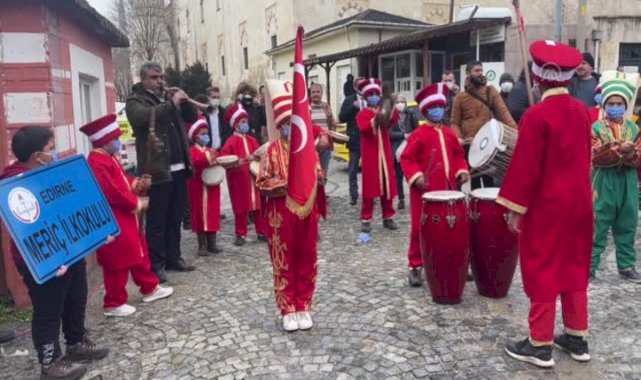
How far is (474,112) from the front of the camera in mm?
6438

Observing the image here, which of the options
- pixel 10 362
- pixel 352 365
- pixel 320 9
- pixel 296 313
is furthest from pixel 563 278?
pixel 320 9

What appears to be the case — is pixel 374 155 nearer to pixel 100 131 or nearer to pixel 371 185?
pixel 371 185

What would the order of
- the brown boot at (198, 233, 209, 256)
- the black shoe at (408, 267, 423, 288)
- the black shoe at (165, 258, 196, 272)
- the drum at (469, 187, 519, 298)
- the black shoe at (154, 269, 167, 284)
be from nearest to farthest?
1. the drum at (469, 187, 519, 298)
2. the black shoe at (408, 267, 423, 288)
3. the black shoe at (154, 269, 167, 284)
4. the black shoe at (165, 258, 196, 272)
5. the brown boot at (198, 233, 209, 256)

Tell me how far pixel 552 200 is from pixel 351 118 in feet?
17.3

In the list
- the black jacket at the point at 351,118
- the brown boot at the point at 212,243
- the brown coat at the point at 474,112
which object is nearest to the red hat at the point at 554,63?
the brown coat at the point at 474,112

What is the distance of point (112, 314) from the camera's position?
4.68 metres

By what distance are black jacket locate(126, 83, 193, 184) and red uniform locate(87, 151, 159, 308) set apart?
1.84 ft

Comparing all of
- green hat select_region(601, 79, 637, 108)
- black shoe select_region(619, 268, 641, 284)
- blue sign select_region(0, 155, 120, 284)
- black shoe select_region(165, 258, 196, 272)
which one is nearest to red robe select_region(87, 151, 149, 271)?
blue sign select_region(0, 155, 120, 284)

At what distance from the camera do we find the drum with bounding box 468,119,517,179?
4.88 metres

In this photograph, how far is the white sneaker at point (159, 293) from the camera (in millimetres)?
5016

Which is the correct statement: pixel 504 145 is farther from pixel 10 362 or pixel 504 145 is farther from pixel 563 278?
pixel 10 362

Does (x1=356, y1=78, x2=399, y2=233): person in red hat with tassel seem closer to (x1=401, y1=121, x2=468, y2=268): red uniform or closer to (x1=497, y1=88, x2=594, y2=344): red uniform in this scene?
(x1=401, y1=121, x2=468, y2=268): red uniform

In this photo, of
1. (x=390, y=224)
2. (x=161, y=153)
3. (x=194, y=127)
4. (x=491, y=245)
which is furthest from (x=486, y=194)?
(x=194, y=127)

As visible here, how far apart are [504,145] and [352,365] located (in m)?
2.43
